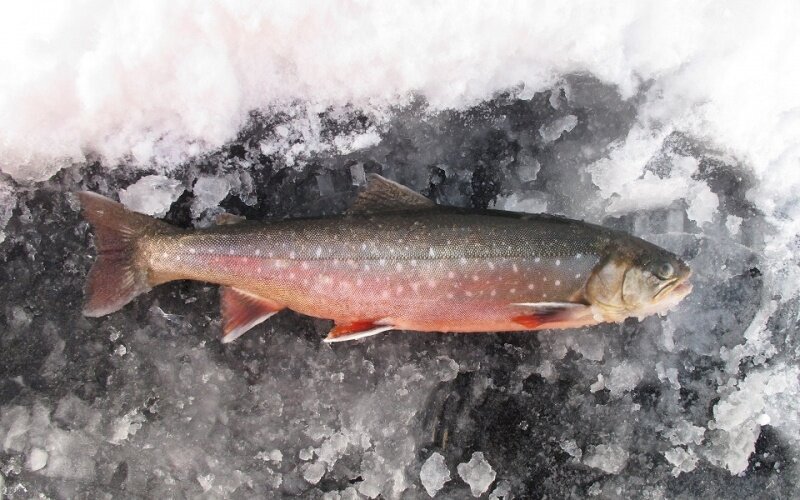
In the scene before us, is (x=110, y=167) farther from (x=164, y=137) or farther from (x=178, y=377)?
(x=178, y=377)

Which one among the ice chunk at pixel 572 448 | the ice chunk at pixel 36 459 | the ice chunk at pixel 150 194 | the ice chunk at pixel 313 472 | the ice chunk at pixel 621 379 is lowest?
the ice chunk at pixel 36 459

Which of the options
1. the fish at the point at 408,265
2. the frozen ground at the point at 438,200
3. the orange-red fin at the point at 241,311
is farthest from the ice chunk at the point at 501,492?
the orange-red fin at the point at 241,311

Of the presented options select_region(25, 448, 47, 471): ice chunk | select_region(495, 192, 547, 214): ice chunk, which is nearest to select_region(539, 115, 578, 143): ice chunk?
select_region(495, 192, 547, 214): ice chunk

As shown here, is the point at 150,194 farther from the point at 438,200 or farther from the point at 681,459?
the point at 681,459

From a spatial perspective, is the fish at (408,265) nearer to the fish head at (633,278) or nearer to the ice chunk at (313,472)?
the fish head at (633,278)

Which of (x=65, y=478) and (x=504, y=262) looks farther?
(x=65, y=478)

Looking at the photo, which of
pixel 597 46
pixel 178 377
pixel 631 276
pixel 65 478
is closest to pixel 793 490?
pixel 631 276
